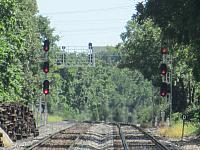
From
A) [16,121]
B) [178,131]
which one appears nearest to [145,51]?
[178,131]

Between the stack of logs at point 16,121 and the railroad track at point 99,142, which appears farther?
the stack of logs at point 16,121

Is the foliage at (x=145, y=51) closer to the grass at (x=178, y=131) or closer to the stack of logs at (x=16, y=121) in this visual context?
the grass at (x=178, y=131)

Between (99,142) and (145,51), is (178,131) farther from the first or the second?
(145,51)

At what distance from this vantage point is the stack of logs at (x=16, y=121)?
102ft

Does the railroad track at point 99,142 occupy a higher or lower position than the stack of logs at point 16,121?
lower

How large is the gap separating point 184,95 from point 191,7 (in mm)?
37507

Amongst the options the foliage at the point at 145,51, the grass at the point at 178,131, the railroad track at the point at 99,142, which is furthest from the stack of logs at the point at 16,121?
the foliage at the point at 145,51

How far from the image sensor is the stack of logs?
3114 cm

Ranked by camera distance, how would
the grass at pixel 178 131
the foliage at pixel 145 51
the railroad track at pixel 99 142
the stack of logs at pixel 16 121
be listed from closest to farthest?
1. the railroad track at pixel 99 142
2. the stack of logs at pixel 16 121
3. the grass at pixel 178 131
4. the foliage at pixel 145 51

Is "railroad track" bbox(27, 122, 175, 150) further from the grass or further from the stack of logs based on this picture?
the grass

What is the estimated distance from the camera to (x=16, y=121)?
33.4 meters

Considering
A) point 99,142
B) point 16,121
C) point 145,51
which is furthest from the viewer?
point 145,51

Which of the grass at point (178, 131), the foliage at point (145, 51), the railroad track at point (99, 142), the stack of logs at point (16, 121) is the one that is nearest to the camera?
the railroad track at point (99, 142)

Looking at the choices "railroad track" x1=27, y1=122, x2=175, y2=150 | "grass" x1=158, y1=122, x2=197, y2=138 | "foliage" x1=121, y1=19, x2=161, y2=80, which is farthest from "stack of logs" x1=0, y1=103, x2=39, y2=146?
"foliage" x1=121, y1=19, x2=161, y2=80
